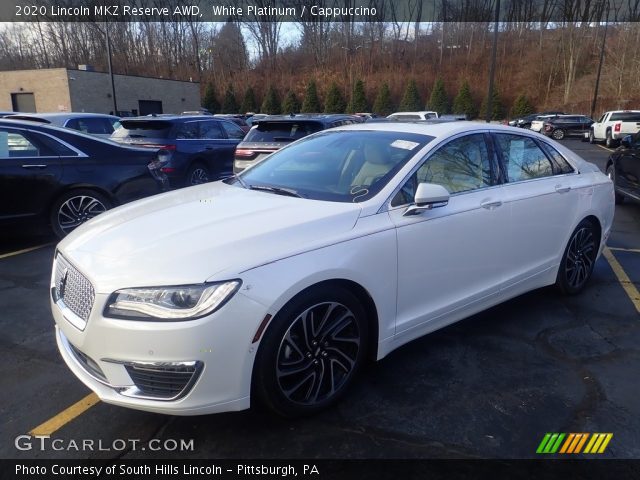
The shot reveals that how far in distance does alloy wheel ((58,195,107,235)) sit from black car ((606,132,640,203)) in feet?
26.7

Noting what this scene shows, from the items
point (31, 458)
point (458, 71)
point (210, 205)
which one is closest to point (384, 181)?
point (210, 205)

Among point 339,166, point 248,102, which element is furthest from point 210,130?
point 248,102

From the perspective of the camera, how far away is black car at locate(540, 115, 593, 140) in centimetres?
3020

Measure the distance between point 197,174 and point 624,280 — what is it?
757 centimetres

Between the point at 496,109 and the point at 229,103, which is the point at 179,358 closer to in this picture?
the point at 496,109

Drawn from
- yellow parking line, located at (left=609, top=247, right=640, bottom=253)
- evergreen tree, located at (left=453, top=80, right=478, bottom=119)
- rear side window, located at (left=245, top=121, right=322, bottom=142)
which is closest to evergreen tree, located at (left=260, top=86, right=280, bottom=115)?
evergreen tree, located at (left=453, top=80, right=478, bottom=119)

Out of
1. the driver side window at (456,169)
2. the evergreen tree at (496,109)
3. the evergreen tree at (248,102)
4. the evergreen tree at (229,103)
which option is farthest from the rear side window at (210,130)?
the evergreen tree at (229,103)

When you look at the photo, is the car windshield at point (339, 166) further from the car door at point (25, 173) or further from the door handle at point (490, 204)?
the car door at point (25, 173)

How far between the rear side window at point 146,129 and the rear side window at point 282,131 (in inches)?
69.2

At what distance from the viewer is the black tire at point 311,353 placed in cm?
243

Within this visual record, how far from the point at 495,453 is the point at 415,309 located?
93 centimetres

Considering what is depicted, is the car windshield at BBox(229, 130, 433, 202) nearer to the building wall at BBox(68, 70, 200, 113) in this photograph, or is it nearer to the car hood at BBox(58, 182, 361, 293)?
the car hood at BBox(58, 182, 361, 293)

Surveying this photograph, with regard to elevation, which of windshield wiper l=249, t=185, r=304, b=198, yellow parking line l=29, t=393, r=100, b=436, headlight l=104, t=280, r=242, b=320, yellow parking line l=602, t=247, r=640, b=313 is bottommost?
yellow parking line l=602, t=247, r=640, b=313

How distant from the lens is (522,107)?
1916 inches
